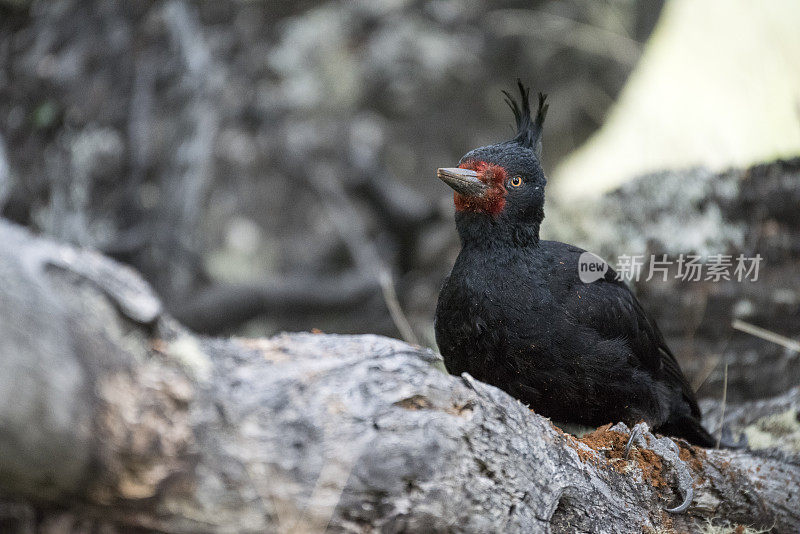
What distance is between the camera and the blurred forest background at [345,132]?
4.86 metres

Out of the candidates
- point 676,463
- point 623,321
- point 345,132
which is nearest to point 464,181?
point 623,321

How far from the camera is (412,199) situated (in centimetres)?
692

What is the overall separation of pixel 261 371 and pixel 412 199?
5.32 metres

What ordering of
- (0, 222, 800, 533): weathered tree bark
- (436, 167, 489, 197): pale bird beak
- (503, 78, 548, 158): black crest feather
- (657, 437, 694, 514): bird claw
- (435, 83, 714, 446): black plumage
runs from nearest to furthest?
(0, 222, 800, 533): weathered tree bark → (657, 437, 694, 514): bird claw → (435, 83, 714, 446): black plumage → (436, 167, 489, 197): pale bird beak → (503, 78, 548, 158): black crest feather

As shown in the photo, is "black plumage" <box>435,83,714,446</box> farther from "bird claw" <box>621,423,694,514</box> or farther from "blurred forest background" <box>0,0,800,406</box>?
"blurred forest background" <box>0,0,800,406</box>

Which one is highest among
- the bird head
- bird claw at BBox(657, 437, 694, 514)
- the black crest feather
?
the black crest feather

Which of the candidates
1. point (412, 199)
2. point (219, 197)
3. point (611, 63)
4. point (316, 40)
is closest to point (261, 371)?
point (412, 199)

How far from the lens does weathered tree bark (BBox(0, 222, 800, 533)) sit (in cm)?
131

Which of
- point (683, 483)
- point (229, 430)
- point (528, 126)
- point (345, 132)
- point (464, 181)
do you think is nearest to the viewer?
point (229, 430)

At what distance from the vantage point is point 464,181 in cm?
283

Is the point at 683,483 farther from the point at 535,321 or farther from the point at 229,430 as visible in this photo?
the point at 229,430

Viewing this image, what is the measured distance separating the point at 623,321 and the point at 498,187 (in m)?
0.77

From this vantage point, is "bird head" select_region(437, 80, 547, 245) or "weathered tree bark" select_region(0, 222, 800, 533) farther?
"bird head" select_region(437, 80, 547, 245)

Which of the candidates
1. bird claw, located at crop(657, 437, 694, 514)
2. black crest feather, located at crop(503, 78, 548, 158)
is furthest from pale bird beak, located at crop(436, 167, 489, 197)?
bird claw, located at crop(657, 437, 694, 514)
